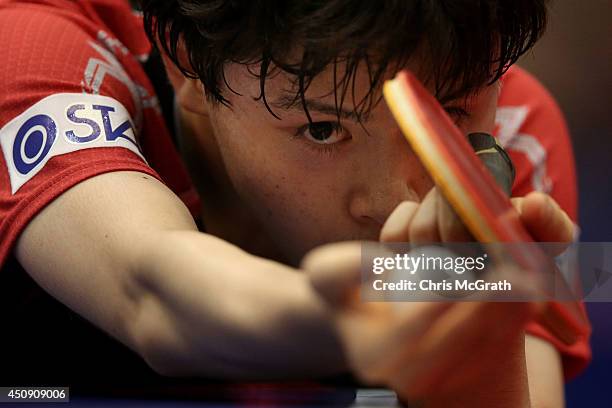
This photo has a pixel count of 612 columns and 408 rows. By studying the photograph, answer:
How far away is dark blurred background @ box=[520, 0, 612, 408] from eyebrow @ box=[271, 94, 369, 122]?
0.59 metres

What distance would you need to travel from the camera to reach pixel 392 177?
1.40 feet

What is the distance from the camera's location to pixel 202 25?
0.45 meters

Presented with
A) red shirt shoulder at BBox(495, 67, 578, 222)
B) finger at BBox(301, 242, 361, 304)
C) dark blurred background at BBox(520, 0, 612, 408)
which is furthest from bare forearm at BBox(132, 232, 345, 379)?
→ dark blurred background at BBox(520, 0, 612, 408)

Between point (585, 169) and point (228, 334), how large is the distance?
2.67ft

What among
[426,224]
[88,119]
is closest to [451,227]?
[426,224]

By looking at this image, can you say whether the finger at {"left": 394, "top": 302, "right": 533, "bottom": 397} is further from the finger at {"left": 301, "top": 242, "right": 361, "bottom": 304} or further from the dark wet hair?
the dark wet hair

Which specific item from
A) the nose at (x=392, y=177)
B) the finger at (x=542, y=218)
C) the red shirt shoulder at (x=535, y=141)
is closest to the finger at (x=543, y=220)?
the finger at (x=542, y=218)

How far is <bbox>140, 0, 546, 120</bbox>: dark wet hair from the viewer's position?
1.28ft

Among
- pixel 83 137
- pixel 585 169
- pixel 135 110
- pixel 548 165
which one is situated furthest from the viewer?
pixel 585 169

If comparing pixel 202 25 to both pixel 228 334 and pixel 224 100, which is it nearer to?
pixel 224 100

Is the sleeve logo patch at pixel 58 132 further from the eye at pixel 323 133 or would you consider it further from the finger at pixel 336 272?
the finger at pixel 336 272

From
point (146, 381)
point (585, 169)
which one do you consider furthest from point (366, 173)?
point (585, 169)

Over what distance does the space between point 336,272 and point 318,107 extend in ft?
0.56

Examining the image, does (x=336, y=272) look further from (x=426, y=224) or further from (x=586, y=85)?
(x=586, y=85)
